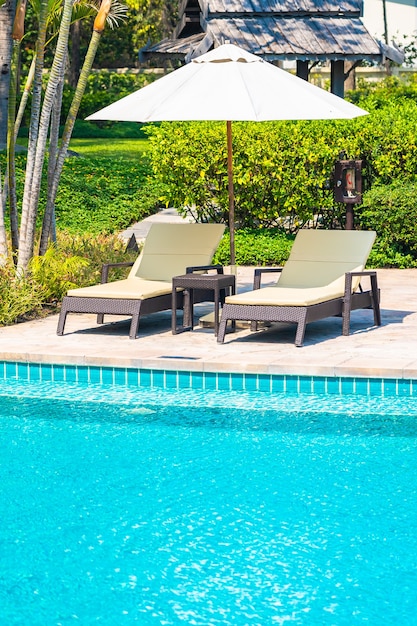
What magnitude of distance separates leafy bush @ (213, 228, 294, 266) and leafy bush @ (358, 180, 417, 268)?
49.0 inches

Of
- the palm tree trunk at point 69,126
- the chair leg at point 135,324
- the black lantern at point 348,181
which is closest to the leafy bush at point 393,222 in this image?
the black lantern at point 348,181

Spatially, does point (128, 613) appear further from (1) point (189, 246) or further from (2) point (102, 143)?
(2) point (102, 143)

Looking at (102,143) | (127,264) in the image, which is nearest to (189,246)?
(127,264)

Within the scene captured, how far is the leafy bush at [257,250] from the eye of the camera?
1590 centimetres

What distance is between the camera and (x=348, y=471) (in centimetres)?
732

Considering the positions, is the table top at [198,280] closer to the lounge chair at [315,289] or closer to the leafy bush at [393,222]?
the lounge chair at [315,289]

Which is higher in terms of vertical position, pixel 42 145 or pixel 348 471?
pixel 42 145

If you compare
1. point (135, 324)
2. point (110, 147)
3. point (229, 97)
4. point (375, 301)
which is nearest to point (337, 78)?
point (110, 147)

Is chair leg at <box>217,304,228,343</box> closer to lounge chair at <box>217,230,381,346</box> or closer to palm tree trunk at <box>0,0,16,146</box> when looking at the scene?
lounge chair at <box>217,230,381,346</box>

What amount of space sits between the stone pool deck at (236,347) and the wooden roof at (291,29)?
10516 millimetres

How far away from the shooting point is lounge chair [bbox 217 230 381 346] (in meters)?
10.0

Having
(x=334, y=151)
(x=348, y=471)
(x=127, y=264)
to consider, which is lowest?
(x=348, y=471)

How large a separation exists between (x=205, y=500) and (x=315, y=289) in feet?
14.4

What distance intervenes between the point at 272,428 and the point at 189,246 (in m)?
3.94
